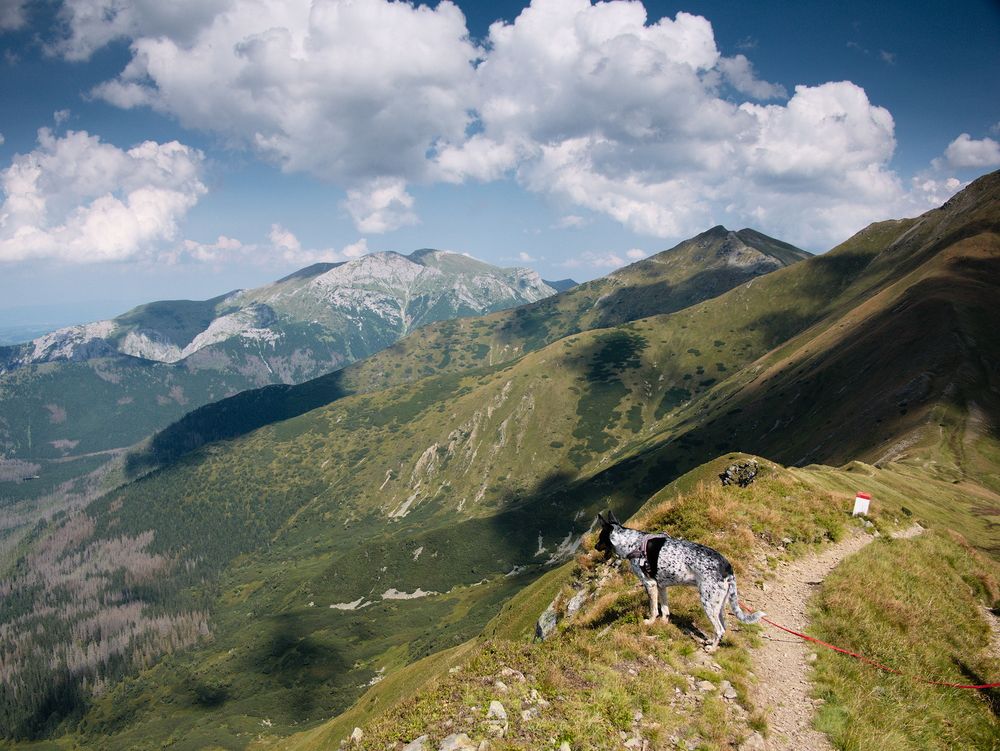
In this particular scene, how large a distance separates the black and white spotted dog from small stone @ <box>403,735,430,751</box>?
8.15 metres

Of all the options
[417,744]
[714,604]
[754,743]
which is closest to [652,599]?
Answer: [714,604]

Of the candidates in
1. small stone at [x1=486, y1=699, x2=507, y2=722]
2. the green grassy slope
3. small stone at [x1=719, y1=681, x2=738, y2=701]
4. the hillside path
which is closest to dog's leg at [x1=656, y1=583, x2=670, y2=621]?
the green grassy slope

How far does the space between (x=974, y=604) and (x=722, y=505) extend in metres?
11.6

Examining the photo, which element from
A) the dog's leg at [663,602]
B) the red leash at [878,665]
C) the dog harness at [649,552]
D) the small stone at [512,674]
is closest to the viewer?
the small stone at [512,674]

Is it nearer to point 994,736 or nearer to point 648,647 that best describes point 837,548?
point 994,736

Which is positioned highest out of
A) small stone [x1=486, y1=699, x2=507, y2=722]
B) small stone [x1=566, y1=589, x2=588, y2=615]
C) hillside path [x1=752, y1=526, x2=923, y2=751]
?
small stone [x1=486, y1=699, x2=507, y2=722]

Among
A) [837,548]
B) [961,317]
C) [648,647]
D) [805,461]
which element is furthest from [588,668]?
[961,317]

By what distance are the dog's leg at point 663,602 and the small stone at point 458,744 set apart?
8627 mm

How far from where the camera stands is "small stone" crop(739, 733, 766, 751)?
13.3 metres

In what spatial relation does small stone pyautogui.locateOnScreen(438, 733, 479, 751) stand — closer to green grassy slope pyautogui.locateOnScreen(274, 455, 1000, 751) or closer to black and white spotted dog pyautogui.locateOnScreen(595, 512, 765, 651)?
green grassy slope pyautogui.locateOnScreen(274, 455, 1000, 751)

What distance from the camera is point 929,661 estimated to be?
17.1 meters

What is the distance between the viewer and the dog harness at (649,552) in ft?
57.7

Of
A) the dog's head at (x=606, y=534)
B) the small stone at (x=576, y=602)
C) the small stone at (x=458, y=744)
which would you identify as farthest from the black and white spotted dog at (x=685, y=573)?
the small stone at (x=458, y=744)

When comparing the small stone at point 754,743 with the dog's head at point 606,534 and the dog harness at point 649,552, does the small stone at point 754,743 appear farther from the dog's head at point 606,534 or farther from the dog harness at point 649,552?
the dog's head at point 606,534
